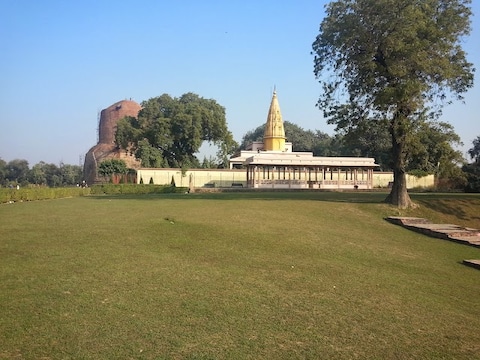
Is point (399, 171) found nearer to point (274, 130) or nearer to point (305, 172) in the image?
point (305, 172)

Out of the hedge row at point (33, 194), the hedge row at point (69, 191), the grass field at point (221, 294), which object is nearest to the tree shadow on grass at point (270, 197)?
the hedge row at point (33, 194)

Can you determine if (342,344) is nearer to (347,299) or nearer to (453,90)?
(347,299)

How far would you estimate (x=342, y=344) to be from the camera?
4.97m

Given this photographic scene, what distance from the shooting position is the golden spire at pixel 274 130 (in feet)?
162

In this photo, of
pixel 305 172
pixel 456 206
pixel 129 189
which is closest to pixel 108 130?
pixel 129 189

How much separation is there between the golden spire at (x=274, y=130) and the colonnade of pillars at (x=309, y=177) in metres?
8.62

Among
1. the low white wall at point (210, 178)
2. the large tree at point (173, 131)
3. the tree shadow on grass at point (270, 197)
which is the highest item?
the large tree at point (173, 131)

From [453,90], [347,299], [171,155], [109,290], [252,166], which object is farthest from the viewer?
[171,155]

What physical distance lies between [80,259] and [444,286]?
653cm

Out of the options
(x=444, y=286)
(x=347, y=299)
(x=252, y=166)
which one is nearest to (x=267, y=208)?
(x=444, y=286)

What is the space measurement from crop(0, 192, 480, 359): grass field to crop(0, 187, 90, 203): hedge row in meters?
12.7

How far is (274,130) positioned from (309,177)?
9.88 m

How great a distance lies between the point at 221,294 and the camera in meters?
6.26

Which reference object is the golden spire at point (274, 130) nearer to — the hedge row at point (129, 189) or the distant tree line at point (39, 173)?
the hedge row at point (129, 189)
